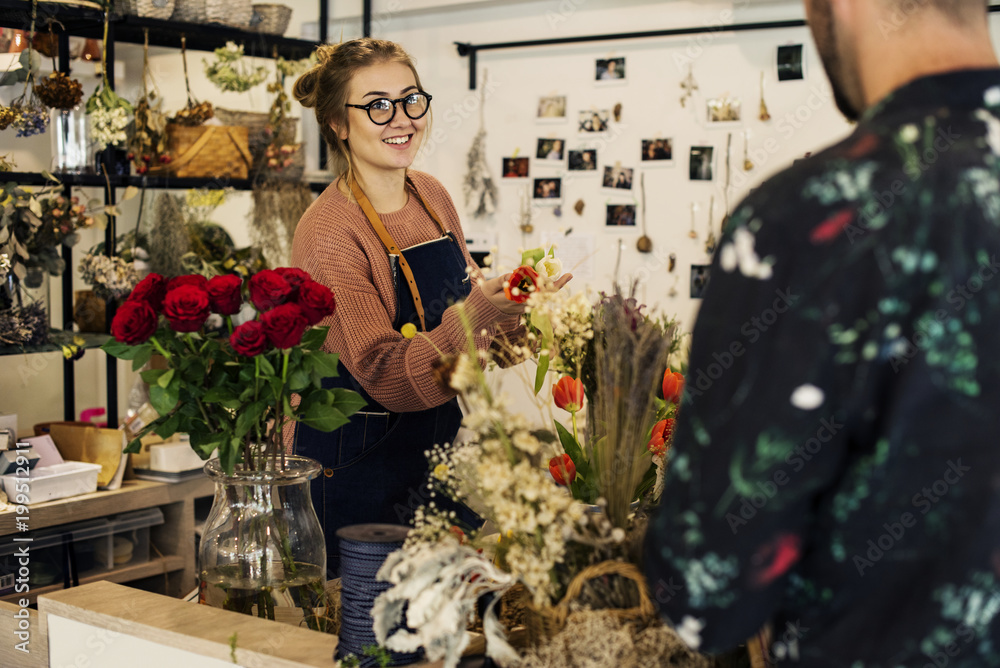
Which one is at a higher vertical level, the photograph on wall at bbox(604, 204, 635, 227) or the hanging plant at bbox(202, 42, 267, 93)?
the hanging plant at bbox(202, 42, 267, 93)

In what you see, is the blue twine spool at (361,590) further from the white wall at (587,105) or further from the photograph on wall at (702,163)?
the photograph on wall at (702,163)

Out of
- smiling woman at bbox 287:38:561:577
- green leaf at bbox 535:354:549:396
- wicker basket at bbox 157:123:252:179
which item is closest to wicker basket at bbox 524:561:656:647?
green leaf at bbox 535:354:549:396

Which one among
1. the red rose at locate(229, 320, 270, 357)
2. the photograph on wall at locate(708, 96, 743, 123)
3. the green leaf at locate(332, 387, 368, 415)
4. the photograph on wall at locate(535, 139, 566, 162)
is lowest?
the green leaf at locate(332, 387, 368, 415)

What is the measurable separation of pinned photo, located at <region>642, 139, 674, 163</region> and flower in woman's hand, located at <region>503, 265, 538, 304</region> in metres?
2.62

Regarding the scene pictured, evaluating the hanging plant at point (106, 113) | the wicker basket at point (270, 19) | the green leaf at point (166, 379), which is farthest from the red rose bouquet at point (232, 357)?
the wicker basket at point (270, 19)

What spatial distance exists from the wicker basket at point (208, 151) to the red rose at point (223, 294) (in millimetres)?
2183

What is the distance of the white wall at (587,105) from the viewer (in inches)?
139

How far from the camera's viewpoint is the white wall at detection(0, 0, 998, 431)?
11.6 feet

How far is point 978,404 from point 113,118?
287 centimetres

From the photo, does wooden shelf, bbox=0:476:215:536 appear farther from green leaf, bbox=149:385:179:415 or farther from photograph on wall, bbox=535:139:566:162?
photograph on wall, bbox=535:139:566:162

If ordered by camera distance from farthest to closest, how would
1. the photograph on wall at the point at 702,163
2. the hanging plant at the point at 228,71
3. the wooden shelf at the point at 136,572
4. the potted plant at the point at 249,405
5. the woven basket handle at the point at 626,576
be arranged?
1. the photograph on wall at the point at 702,163
2. the hanging plant at the point at 228,71
3. the wooden shelf at the point at 136,572
4. the potted plant at the point at 249,405
5. the woven basket handle at the point at 626,576

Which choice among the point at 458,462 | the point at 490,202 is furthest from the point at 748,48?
the point at 458,462

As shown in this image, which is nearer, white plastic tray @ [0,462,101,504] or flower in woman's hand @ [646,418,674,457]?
flower in woman's hand @ [646,418,674,457]

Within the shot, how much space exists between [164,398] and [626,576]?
0.65 m
